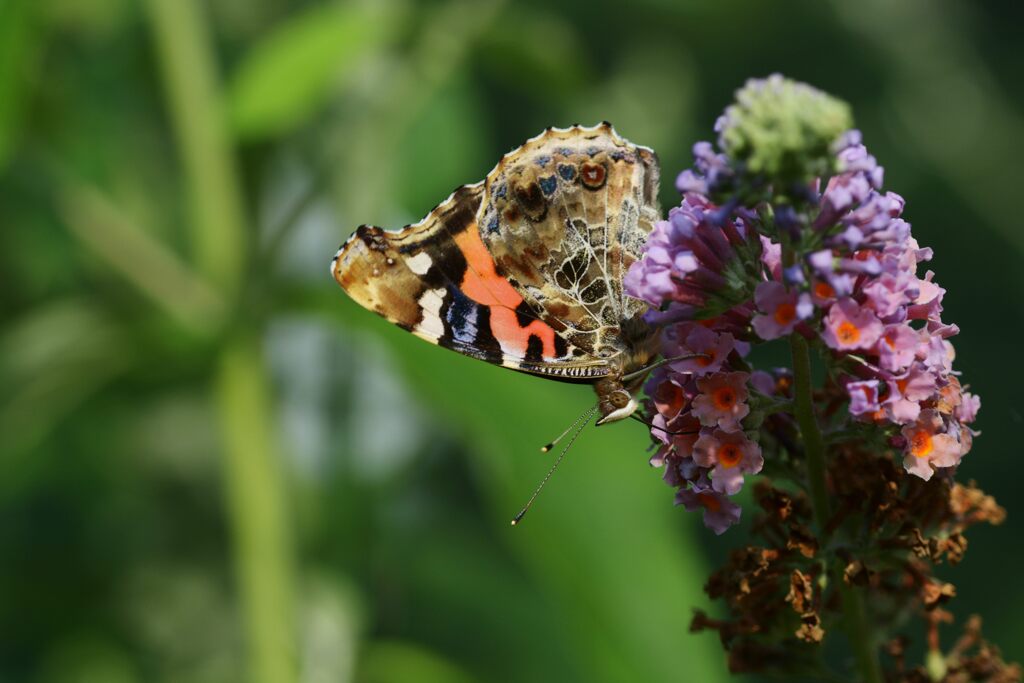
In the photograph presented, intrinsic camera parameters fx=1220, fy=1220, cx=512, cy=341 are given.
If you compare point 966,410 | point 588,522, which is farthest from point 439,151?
point 966,410

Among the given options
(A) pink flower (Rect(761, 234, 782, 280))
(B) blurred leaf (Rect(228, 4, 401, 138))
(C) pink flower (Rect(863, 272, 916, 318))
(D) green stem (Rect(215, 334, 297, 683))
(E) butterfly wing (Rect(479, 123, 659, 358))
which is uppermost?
(B) blurred leaf (Rect(228, 4, 401, 138))

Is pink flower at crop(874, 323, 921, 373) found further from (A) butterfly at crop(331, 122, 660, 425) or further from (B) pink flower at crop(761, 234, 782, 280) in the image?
(A) butterfly at crop(331, 122, 660, 425)

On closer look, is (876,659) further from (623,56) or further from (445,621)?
(623,56)

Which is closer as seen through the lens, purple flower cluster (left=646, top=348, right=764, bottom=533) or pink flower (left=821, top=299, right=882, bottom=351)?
pink flower (left=821, top=299, right=882, bottom=351)

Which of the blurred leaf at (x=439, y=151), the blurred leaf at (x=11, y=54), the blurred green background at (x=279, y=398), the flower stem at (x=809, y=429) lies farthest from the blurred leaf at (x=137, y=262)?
the flower stem at (x=809, y=429)

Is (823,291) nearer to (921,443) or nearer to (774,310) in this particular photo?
(774,310)

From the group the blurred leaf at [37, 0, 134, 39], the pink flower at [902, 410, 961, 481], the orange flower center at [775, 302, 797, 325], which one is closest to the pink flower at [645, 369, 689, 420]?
the orange flower center at [775, 302, 797, 325]
